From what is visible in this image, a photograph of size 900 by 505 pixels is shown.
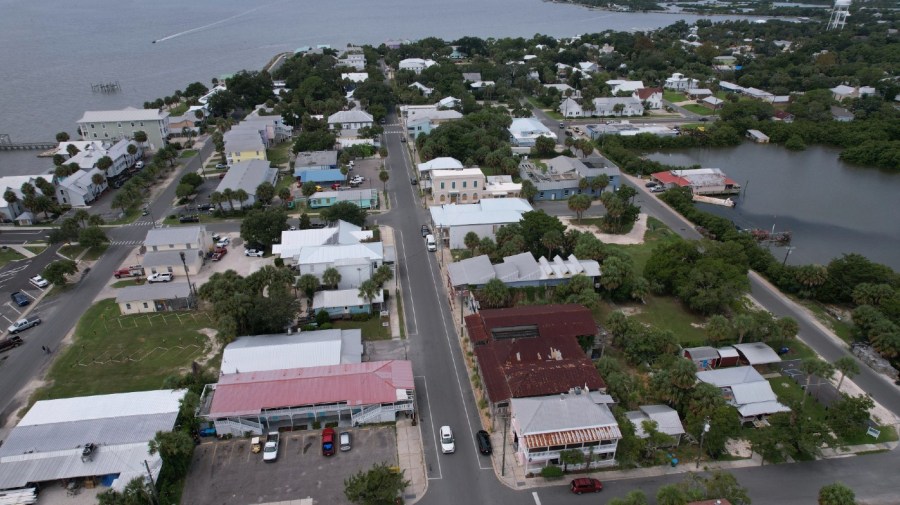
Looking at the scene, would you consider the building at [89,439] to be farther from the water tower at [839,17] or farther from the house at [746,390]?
the water tower at [839,17]

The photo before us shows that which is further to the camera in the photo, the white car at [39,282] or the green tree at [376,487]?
the white car at [39,282]

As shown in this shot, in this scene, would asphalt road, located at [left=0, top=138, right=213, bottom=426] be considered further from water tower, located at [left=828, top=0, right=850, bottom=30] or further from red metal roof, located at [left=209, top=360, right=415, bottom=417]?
water tower, located at [left=828, top=0, right=850, bottom=30]

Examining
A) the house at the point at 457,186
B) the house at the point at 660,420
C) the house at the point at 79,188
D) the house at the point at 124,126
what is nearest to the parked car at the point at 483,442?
the house at the point at 660,420

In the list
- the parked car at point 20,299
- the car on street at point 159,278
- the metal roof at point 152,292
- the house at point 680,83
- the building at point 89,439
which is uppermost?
the house at point 680,83

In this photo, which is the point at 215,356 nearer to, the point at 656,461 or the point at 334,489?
the point at 334,489

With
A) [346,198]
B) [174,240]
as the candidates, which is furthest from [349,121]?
[174,240]

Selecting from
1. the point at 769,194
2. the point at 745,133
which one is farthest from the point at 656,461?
the point at 745,133

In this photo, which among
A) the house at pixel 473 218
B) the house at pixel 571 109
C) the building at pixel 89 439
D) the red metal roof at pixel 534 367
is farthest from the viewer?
the house at pixel 571 109

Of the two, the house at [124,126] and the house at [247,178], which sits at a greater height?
the house at [124,126]
